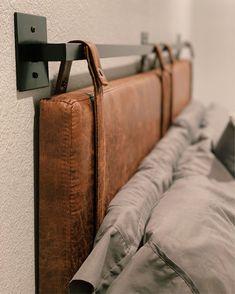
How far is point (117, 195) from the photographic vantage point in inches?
29.7

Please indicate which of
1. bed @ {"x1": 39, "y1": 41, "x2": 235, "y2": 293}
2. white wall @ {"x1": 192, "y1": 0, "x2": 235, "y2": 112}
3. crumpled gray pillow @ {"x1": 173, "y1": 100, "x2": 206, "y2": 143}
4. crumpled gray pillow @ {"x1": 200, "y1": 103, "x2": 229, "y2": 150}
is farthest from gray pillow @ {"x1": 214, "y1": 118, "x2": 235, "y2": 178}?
white wall @ {"x1": 192, "y1": 0, "x2": 235, "y2": 112}

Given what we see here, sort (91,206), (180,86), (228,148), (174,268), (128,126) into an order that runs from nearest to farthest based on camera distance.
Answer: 1. (174,268)
2. (91,206)
3. (128,126)
4. (228,148)
5. (180,86)

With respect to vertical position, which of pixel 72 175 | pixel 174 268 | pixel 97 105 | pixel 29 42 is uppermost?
pixel 29 42

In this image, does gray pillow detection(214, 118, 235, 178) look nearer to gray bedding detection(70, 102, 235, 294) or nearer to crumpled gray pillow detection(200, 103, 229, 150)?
crumpled gray pillow detection(200, 103, 229, 150)

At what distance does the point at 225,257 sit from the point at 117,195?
23 cm

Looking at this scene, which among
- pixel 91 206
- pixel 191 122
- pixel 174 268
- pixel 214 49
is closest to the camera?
pixel 174 268

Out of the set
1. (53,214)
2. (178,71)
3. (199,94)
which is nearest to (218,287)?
(53,214)

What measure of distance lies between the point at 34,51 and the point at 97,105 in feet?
0.44

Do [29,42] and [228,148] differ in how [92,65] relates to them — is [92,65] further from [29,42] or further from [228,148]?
[228,148]

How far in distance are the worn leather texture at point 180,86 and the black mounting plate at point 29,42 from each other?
2.79 ft

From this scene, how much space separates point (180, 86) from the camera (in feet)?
5.33

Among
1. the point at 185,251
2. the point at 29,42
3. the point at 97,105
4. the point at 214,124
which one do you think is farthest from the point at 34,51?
the point at 214,124

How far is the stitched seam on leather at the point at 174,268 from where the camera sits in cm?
56

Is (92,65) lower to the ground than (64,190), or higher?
higher
